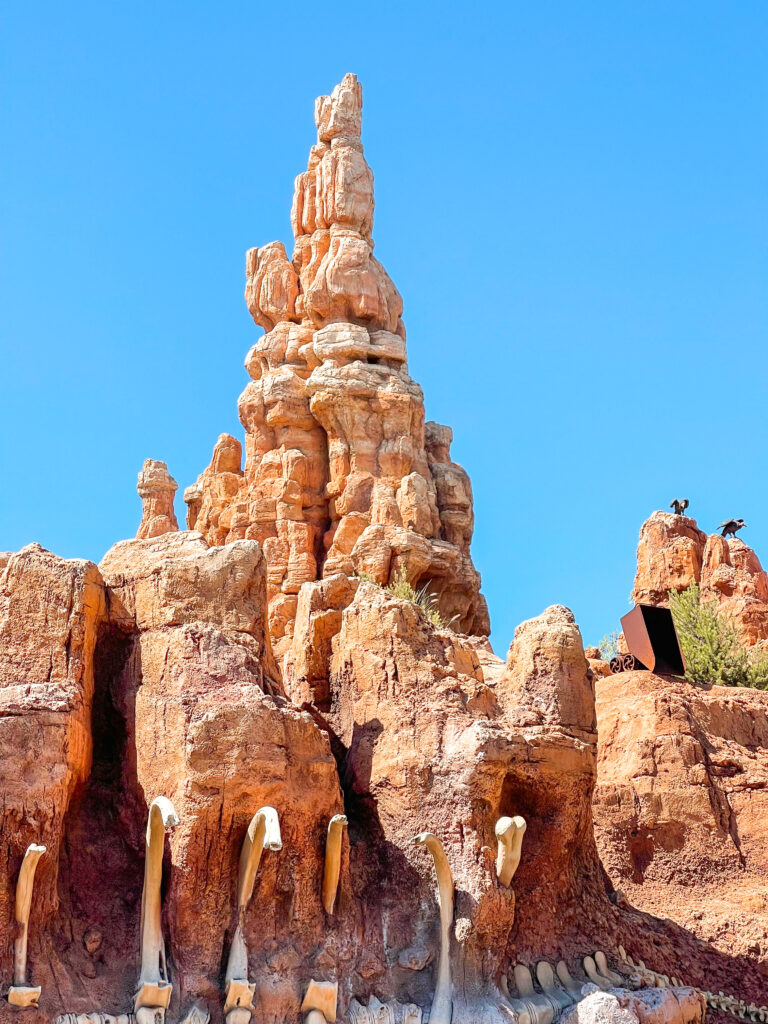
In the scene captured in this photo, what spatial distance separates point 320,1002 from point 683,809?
744 centimetres

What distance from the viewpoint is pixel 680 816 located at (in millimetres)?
17953

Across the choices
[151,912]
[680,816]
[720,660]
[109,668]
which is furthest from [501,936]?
[720,660]

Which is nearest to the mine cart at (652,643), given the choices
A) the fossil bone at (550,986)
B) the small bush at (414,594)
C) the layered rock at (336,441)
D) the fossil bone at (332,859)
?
Answer: the small bush at (414,594)

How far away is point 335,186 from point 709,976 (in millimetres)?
30479

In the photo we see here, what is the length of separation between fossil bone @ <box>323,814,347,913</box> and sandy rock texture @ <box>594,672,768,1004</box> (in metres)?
5.54

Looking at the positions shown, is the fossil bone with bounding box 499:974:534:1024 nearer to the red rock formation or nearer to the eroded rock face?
the eroded rock face

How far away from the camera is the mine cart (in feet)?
66.4

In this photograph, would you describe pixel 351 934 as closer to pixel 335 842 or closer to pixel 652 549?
pixel 335 842

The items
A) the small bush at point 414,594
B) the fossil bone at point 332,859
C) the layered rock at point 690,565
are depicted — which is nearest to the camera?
the fossil bone at point 332,859

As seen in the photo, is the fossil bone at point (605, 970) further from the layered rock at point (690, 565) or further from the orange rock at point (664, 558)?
the orange rock at point (664, 558)

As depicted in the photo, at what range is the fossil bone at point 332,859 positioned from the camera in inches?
480

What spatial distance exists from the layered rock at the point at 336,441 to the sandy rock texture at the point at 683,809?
690 inches

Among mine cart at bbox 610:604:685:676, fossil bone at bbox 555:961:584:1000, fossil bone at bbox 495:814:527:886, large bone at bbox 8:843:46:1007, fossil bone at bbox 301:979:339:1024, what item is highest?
mine cart at bbox 610:604:685:676

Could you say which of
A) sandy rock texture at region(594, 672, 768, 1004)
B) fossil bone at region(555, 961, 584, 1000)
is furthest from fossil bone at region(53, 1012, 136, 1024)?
sandy rock texture at region(594, 672, 768, 1004)
